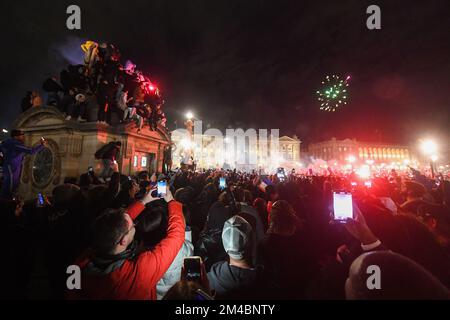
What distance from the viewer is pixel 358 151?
104m

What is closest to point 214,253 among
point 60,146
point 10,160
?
point 10,160

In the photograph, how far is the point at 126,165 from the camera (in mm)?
13031

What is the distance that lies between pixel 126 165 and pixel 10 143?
249 inches

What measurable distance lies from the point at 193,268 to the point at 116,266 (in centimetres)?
71

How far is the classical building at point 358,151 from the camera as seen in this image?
102375 mm

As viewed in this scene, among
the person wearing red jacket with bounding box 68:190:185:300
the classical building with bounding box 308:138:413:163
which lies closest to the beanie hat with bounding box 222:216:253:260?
the person wearing red jacket with bounding box 68:190:185:300

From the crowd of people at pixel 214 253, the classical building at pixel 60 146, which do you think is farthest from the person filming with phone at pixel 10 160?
the classical building at pixel 60 146

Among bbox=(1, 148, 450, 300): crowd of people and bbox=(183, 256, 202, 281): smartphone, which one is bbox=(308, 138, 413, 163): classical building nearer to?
bbox=(1, 148, 450, 300): crowd of people

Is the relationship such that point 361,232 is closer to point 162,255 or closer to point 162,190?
point 162,255

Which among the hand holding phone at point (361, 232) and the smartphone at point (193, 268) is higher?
the hand holding phone at point (361, 232)

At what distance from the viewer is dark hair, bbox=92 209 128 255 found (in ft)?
5.96

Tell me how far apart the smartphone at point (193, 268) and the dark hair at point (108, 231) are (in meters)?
0.68

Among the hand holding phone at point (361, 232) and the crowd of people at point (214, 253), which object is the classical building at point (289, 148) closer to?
the crowd of people at point (214, 253)

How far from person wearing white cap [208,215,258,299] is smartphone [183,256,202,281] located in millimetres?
618
